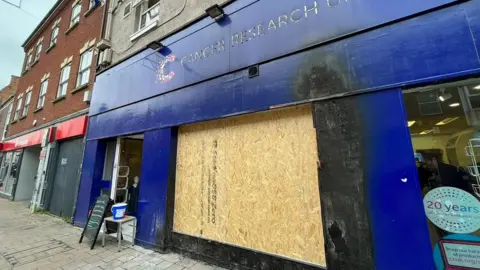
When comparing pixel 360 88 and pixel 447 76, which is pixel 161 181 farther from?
pixel 447 76

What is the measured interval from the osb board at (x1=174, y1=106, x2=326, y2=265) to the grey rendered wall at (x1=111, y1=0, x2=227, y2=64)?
293cm

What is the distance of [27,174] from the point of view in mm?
12344

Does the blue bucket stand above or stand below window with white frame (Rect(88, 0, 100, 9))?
below

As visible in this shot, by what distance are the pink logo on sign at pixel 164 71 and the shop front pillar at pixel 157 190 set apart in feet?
4.16

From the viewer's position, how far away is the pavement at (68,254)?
3809mm

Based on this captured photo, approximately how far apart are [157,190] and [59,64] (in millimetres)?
10681

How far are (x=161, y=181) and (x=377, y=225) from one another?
12.9ft

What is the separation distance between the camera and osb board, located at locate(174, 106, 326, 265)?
3.12m

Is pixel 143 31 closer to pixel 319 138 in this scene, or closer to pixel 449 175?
pixel 319 138

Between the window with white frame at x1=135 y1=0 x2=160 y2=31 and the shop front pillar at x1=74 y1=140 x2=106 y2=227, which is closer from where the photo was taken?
the shop front pillar at x1=74 y1=140 x2=106 y2=227

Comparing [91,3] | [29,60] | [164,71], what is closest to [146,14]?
[164,71]

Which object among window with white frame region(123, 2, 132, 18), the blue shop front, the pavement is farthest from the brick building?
the blue shop front

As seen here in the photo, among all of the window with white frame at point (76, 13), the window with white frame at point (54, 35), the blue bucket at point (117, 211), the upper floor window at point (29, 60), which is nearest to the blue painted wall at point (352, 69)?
the blue bucket at point (117, 211)

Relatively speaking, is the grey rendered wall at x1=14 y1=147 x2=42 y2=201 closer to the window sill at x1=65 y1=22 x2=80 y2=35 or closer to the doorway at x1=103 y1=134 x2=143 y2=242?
the window sill at x1=65 y1=22 x2=80 y2=35
